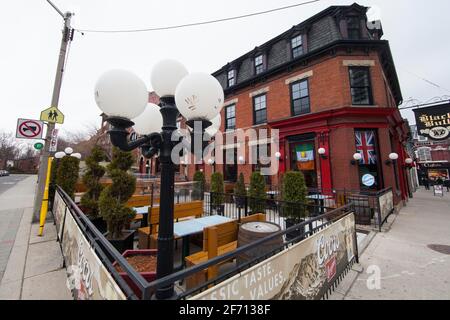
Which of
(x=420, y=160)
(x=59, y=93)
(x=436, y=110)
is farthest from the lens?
(x=420, y=160)

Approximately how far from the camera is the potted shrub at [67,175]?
288 inches

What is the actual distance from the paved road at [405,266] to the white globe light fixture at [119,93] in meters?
4.04

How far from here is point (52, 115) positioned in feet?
21.7

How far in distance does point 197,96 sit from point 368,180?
10521mm

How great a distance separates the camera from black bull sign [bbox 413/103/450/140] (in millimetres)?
10149

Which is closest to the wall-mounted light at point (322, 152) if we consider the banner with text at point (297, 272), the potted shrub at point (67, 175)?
the banner with text at point (297, 272)

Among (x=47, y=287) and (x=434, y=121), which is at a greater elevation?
(x=434, y=121)

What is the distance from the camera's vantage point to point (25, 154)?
6762 centimetres

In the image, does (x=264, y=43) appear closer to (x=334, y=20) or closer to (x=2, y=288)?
(x=334, y=20)

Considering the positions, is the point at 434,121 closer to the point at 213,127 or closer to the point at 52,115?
the point at 213,127

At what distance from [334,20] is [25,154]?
94.7 metres

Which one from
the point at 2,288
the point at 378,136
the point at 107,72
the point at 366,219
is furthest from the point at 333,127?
the point at 2,288

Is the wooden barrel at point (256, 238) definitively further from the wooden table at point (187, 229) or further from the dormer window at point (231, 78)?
the dormer window at point (231, 78)

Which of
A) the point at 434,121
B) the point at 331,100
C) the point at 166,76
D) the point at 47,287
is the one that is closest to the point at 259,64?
the point at 331,100
